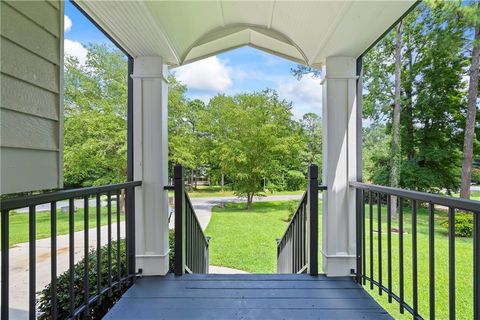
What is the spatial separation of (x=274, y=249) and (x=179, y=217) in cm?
633

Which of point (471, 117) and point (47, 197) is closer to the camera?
point (47, 197)

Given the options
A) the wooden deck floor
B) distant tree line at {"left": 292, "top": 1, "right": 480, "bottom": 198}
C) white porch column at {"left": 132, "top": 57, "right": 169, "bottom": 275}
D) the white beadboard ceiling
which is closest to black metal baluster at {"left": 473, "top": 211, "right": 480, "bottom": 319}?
the wooden deck floor

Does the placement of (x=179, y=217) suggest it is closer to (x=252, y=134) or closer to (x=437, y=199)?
(x=437, y=199)

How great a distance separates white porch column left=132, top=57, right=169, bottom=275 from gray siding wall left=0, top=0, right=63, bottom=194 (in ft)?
4.00

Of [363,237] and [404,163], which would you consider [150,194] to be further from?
[404,163]

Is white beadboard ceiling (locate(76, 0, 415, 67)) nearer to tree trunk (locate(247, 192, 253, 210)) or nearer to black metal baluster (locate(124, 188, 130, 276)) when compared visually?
black metal baluster (locate(124, 188, 130, 276))

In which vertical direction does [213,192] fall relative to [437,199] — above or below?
below

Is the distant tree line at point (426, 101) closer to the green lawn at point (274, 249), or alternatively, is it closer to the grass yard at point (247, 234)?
the green lawn at point (274, 249)

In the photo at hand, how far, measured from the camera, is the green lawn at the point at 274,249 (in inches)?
149

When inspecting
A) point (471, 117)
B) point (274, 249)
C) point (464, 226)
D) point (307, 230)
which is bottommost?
point (274, 249)

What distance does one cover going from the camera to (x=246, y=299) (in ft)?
6.57

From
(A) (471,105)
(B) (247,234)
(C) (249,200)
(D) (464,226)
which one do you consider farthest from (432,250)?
(C) (249,200)

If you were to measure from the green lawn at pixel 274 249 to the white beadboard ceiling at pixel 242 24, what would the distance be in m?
2.16

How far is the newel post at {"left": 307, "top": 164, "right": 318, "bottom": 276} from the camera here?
246cm
